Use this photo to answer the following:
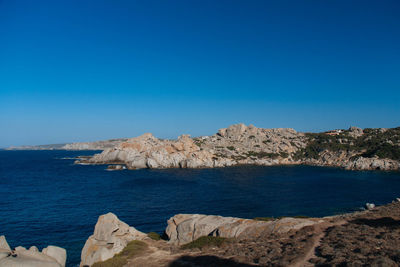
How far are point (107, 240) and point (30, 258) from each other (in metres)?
6.35

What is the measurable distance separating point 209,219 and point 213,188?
166 ft

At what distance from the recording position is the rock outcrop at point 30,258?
16.9m

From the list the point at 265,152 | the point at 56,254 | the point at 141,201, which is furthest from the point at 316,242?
the point at 265,152

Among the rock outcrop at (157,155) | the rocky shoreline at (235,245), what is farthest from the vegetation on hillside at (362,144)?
the rocky shoreline at (235,245)

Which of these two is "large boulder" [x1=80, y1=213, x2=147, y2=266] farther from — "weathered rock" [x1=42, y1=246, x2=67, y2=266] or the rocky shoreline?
"weathered rock" [x1=42, y1=246, x2=67, y2=266]

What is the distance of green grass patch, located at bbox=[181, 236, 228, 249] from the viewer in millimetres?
21531

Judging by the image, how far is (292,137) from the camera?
641ft

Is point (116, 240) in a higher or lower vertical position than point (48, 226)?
higher

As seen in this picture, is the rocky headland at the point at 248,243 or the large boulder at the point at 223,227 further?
the large boulder at the point at 223,227

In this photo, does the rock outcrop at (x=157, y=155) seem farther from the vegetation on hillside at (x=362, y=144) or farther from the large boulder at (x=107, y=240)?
the large boulder at (x=107, y=240)

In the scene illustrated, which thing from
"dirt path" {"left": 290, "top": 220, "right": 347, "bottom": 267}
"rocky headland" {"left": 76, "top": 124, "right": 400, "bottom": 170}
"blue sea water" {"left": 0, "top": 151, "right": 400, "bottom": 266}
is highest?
"rocky headland" {"left": 76, "top": 124, "right": 400, "bottom": 170}

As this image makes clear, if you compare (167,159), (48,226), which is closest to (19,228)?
(48,226)

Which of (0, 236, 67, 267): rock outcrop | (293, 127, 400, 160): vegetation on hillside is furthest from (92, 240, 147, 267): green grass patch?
(293, 127, 400, 160): vegetation on hillside

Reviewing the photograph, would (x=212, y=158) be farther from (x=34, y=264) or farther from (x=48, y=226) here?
(x=34, y=264)
